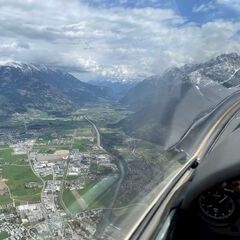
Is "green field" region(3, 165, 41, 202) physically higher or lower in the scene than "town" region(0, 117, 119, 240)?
lower

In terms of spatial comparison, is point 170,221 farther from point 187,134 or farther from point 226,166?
point 187,134

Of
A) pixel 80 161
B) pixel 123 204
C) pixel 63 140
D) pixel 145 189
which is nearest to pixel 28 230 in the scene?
pixel 123 204

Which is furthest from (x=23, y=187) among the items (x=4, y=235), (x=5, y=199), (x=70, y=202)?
(x=4, y=235)

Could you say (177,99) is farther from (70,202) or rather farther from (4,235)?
(4,235)

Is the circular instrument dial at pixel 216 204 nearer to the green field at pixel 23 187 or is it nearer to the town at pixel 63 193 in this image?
the town at pixel 63 193

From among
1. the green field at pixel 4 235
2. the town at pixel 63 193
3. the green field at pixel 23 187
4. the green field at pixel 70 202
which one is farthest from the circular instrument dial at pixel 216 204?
the green field at pixel 23 187

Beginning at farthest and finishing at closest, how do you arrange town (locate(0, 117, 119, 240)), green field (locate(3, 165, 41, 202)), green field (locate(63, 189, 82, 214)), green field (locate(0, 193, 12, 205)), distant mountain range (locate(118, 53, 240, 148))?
distant mountain range (locate(118, 53, 240, 148))
green field (locate(0, 193, 12, 205))
green field (locate(3, 165, 41, 202))
green field (locate(63, 189, 82, 214))
town (locate(0, 117, 119, 240))

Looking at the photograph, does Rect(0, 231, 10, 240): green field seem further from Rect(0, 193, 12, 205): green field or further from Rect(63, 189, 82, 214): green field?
Rect(0, 193, 12, 205): green field

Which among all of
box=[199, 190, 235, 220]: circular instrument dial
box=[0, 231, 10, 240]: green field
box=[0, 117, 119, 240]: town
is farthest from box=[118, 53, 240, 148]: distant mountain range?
box=[0, 231, 10, 240]: green field
